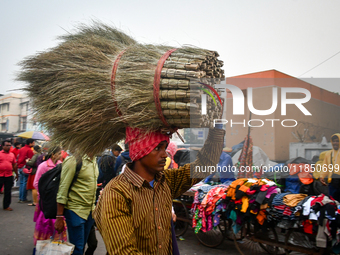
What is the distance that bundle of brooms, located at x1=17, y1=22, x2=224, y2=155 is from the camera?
1.62m

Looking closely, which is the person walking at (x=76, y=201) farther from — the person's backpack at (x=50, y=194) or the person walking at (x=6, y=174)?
the person walking at (x=6, y=174)

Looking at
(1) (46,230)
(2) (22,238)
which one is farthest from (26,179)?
(1) (46,230)

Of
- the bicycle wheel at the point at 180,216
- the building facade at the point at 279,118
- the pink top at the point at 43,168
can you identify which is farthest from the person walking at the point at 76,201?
the bicycle wheel at the point at 180,216

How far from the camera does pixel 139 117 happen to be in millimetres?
1726

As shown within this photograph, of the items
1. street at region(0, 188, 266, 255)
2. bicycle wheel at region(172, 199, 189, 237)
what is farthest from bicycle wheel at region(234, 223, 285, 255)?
bicycle wheel at region(172, 199, 189, 237)

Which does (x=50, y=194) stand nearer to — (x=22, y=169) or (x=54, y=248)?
(x=54, y=248)

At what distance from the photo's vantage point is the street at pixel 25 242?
5066mm

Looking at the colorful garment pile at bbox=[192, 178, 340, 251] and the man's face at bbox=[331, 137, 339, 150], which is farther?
the man's face at bbox=[331, 137, 339, 150]

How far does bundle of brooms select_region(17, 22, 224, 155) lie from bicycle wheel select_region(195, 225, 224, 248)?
12.5 ft

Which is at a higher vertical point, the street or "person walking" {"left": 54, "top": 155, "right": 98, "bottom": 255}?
"person walking" {"left": 54, "top": 155, "right": 98, "bottom": 255}

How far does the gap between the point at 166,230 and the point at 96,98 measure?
97 centimetres

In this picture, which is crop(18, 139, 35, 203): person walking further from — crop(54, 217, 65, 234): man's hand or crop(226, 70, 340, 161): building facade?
crop(226, 70, 340, 161): building facade

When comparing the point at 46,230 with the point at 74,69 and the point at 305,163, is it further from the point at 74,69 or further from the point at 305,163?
the point at 305,163

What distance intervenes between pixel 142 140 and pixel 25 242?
4.77 meters
